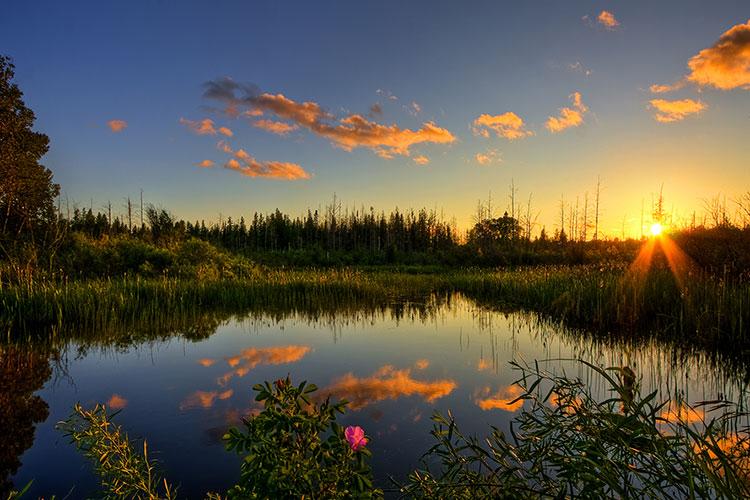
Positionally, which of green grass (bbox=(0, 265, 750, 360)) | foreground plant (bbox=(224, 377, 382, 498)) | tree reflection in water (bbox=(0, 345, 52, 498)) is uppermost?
foreground plant (bbox=(224, 377, 382, 498))

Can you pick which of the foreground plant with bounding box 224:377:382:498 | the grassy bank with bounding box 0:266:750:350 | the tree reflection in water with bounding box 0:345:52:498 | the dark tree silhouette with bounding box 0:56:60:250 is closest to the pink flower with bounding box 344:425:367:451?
the foreground plant with bounding box 224:377:382:498

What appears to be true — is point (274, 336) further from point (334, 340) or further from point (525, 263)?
point (525, 263)

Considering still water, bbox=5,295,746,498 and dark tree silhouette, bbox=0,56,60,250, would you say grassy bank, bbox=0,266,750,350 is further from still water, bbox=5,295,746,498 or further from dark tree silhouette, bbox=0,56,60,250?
dark tree silhouette, bbox=0,56,60,250

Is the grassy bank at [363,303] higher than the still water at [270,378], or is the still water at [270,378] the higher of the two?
the grassy bank at [363,303]

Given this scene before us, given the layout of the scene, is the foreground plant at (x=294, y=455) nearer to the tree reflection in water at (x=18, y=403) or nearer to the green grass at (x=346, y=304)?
the tree reflection in water at (x=18, y=403)

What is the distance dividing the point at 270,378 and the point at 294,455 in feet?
15.9

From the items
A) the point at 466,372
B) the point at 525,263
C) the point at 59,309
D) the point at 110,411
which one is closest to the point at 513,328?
the point at 466,372

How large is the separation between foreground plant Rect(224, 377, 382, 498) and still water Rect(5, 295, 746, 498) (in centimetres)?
161

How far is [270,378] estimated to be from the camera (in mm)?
6703

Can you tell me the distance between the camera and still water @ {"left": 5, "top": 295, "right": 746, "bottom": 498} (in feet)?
13.4

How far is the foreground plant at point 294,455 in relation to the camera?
2059mm

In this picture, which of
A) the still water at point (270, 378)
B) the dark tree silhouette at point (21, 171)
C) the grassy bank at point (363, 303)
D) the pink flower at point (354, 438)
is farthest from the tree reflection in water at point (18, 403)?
the dark tree silhouette at point (21, 171)

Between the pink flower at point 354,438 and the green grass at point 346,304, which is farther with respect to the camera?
the green grass at point 346,304

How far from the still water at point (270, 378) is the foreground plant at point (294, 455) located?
5.29 ft
